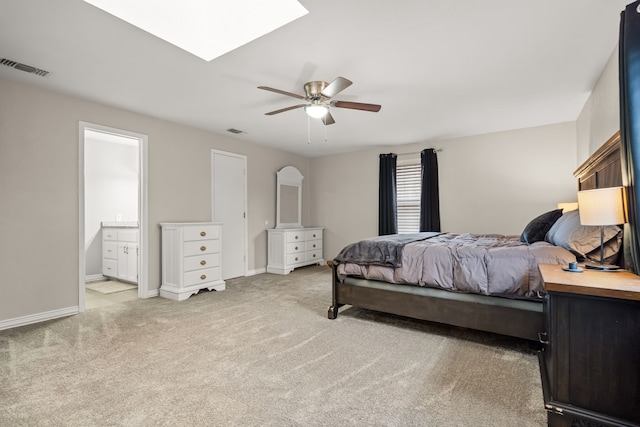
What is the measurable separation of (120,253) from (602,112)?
6374mm

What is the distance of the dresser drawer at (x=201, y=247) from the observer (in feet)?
12.7

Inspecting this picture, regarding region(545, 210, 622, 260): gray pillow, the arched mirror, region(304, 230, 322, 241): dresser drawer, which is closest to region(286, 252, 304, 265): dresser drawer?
region(304, 230, 322, 241): dresser drawer

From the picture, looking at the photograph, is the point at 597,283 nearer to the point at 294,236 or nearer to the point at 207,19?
the point at 207,19

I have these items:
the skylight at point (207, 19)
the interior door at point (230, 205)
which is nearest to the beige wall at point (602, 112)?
the skylight at point (207, 19)

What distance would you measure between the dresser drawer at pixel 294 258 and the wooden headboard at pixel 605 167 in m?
4.29

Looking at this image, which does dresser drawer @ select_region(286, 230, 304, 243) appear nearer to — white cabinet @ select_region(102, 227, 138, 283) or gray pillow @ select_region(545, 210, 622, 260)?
white cabinet @ select_region(102, 227, 138, 283)

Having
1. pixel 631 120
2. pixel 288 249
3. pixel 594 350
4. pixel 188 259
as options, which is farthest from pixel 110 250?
pixel 631 120

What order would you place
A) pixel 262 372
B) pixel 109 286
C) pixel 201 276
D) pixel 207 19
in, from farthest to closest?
pixel 109 286 → pixel 201 276 → pixel 207 19 → pixel 262 372

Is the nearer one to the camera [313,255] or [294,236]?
[294,236]

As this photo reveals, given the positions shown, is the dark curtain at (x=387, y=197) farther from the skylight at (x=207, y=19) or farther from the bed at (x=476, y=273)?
the skylight at (x=207, y=19)

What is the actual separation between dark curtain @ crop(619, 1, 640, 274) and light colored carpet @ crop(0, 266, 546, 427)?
986 mm

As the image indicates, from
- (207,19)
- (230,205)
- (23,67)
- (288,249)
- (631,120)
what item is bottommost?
(288,249)

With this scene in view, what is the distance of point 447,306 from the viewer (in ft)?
8.20

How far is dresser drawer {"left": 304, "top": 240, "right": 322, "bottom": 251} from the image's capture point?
19.5ft
